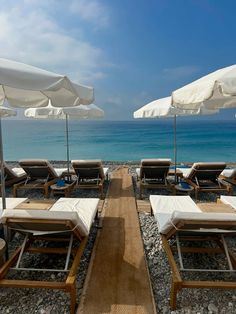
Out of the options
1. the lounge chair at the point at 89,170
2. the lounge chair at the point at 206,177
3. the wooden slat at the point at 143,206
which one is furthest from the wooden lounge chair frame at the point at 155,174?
the lounge chair at the point at 89,170

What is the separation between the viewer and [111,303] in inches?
86.9

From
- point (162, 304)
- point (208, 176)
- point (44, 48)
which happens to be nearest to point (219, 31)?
point (44, 48)

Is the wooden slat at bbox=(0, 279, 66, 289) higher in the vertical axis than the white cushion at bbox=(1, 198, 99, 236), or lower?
lower

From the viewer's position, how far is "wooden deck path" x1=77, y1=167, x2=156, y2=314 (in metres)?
2.19

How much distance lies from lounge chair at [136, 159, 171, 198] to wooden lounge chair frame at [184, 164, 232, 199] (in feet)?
2.04

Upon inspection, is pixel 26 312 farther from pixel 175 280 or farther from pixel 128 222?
pixel 128 222

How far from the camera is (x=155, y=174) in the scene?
600 centimetres

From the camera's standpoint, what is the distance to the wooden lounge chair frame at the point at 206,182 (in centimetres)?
550

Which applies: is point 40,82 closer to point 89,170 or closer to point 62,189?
point 62,189

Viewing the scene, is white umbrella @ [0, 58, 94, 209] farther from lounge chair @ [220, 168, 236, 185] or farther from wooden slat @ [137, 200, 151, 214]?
lounge chair @ [220, 168, 236, 185]

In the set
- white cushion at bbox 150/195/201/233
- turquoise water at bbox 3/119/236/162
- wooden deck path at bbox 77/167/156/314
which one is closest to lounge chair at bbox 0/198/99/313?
wooden deck path at bbox 77/167/156/314

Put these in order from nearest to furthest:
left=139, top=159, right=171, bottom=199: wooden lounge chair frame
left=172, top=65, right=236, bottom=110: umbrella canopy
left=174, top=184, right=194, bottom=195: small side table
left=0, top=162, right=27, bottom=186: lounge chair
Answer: left=172, top=65, right=236, bottom=110: umbrella canopy
left=174, top=184, right=194, bottom=195: small side table
left=139, top=159, right=171, bottom=199: wooden lounge chair frame
left=0, top=162, right=27, bottom=186: lounge chair

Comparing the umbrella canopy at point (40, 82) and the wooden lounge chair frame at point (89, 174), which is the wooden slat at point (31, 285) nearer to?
the umbrella canopy at point (40, 82)

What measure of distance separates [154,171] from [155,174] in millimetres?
136
